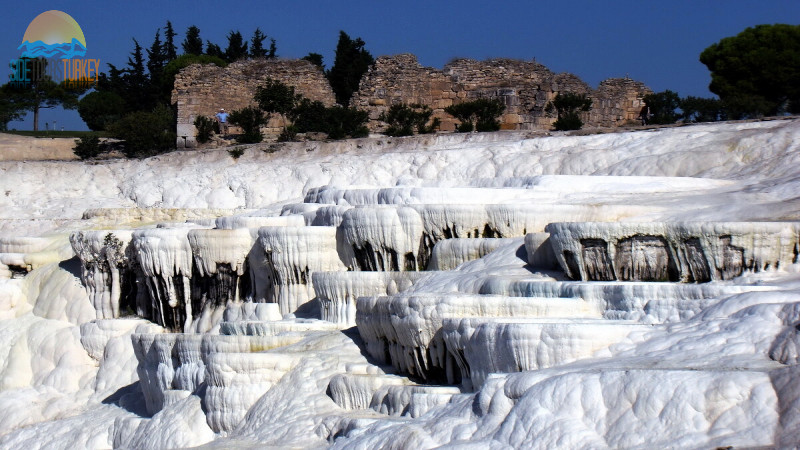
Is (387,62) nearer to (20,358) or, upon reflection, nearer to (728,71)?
(728,71)

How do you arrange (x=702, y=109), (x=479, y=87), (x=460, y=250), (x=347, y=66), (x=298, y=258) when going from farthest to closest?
(x=347, y=66) < (x=479, y=87) < (x=702, y=109) < (x=298, y=258) < (x=460, y=250)

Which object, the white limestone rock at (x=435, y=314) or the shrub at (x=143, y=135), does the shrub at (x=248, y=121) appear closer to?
the shrub at (x=143, y=135)

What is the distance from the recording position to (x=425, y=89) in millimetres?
28141

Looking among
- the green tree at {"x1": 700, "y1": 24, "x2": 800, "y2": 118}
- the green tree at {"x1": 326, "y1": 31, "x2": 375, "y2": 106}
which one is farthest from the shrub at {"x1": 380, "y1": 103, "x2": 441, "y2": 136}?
the green tree at {"x1": 326, "y1": 31, "x2": 375, "y2": 106}

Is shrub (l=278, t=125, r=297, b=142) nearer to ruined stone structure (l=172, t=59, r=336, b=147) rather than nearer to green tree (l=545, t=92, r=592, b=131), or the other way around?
ruined stone structure (l=172, t=59, r=336, b=147)

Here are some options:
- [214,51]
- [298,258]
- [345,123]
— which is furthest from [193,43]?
[298,258]

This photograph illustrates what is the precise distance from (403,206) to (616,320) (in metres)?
4.28

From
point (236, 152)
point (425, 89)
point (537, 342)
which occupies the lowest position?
point (537, 342)

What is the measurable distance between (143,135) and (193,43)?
16979 millimetres

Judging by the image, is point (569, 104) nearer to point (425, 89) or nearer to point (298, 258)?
point (425, 89)

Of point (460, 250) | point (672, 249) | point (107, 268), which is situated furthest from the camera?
point (107, 268)

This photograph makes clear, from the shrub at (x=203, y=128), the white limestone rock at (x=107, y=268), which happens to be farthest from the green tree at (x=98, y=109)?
the white limestone rock at (x=107, y=268)

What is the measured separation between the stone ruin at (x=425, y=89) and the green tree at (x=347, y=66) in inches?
223

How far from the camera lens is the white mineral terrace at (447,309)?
778cm
